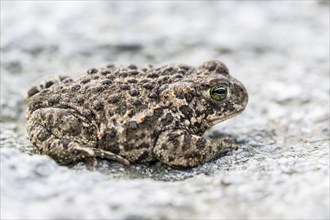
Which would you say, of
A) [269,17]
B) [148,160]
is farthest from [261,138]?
[269,17]

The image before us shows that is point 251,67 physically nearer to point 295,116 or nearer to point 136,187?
point 295,116

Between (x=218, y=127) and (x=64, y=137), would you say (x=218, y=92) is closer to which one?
(x=218, y=127)

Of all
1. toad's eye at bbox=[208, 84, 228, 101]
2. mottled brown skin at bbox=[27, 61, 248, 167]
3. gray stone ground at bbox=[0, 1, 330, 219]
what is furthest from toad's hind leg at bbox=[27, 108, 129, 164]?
toad's eye at bbox=[208, 84, 228, 101]

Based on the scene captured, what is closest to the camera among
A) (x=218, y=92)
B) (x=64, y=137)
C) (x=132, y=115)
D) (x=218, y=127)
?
(x=64, y=137)

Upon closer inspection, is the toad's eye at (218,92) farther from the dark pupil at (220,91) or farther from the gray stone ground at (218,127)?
the gray stone ground at (218,127)

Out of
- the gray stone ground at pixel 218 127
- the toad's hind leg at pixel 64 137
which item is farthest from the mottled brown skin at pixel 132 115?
the gray stone ground at pixel 218 127

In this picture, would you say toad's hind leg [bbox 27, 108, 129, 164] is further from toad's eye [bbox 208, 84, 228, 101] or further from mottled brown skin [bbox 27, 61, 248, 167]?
toad's eye [bbox 208, 84, 228, 101]

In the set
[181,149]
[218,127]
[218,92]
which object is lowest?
[218,127]

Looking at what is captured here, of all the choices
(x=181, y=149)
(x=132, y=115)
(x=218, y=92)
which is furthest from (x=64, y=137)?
(x=218, y=92)
